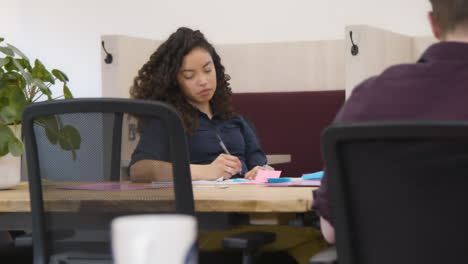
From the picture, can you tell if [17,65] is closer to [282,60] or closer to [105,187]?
[105,187]

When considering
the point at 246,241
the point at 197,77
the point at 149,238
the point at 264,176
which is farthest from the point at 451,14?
→ the point at 197,77

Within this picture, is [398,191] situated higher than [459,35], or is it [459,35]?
[459,35]

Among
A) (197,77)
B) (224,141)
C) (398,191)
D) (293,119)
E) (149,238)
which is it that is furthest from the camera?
(293,119)

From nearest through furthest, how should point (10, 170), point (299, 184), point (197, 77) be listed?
point (299, 184), point (10, 170), point (197, 77)

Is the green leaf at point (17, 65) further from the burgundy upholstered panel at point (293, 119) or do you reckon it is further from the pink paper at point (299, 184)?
the burgundy upholstered panel at point (293, 119)

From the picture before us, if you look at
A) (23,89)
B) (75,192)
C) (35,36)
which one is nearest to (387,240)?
(75,192)

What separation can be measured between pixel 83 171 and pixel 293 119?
319 centimetres

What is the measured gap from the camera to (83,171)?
1.76 meters

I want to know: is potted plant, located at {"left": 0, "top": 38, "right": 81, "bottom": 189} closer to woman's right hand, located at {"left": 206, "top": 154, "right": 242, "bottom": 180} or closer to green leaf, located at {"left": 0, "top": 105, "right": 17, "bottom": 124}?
green leaf, located at {"left": 0, "top": 105, "right": 17, "bottom": 124}

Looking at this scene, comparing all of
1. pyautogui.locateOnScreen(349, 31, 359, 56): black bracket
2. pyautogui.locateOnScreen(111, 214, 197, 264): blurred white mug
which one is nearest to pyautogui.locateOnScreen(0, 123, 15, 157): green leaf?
pyautogui.locateOnScreen(111, 214, 197, 264): blurred white mug

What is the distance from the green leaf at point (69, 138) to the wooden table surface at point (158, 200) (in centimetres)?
11

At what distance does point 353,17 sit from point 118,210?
11.0ft

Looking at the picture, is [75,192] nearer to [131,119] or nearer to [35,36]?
[131,119]

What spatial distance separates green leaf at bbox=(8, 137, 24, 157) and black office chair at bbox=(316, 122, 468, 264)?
129 centimetres
